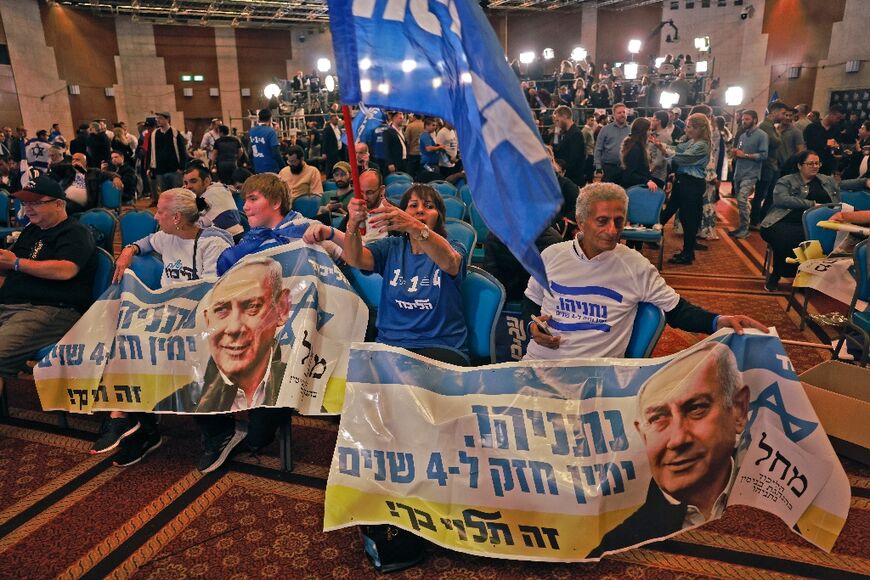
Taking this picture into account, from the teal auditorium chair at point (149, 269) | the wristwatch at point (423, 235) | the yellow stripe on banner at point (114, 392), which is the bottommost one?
the yellow stripe on banner at point (114, 392)

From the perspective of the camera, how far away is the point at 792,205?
5.89 m

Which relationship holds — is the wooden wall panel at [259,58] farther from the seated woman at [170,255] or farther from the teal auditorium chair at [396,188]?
the seated woman at [170,255]

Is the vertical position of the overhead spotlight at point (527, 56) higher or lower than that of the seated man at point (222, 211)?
higher

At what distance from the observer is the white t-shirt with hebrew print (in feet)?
8.67

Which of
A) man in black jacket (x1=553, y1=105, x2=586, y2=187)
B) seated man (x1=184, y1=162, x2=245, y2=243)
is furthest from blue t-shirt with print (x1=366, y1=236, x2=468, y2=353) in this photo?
man in black jacket (x1=553, y1=105, x2=586, y2=187)

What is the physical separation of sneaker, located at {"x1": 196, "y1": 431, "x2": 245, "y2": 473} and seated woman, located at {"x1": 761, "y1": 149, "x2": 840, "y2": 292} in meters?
5.42

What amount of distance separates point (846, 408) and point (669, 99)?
14.5 m

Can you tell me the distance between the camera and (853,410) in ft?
9.53

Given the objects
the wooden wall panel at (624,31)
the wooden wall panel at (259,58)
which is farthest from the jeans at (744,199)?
the wooden wall panel at (259,58)

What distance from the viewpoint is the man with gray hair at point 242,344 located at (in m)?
2.90

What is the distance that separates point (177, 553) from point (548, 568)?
1.53 metres

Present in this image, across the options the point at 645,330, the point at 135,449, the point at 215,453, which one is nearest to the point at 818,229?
the point at 645,330

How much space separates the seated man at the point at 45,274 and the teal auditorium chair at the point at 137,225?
1271mm

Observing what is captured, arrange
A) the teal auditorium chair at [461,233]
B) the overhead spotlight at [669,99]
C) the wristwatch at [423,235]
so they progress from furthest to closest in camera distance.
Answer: the overhead spotlight at [669,99], the teal auditorium chair at [461,233], the wristwatch at [423,235]
